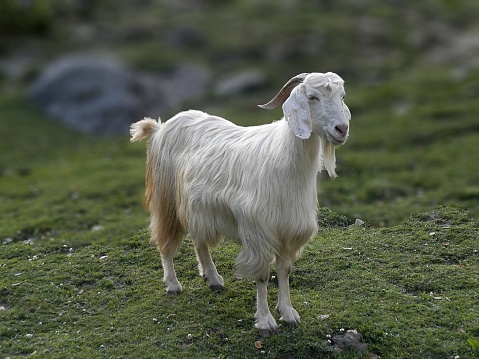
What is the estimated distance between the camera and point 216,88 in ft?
87.4

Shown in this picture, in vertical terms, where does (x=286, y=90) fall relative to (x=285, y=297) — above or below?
above

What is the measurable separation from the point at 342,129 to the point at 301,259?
9.83 feet

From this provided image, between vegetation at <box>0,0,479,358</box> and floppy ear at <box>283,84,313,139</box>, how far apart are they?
2.19 metres

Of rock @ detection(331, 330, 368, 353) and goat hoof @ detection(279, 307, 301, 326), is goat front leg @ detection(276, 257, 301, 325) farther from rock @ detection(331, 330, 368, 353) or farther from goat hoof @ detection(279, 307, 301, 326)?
rock @ detection(331, 330, 368, 353)

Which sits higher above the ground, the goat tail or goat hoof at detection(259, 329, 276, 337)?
the goat tail

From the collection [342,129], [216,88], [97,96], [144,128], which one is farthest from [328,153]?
[216,88]

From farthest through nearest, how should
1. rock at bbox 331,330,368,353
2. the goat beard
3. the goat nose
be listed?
rock at bbox 331,330,368,353
the goat beard
the goat nose

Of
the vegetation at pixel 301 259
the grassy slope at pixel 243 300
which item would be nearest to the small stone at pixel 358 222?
Result: the vegetation at pixel 301 259

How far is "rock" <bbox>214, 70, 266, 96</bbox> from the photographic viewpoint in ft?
85.1

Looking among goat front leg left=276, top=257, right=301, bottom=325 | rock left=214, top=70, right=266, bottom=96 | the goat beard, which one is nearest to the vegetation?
goat front leg left=276, top=257, right=301, bottom=325

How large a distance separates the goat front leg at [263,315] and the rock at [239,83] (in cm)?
1875

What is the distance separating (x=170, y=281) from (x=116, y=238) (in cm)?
243

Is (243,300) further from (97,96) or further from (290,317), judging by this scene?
(97,96)

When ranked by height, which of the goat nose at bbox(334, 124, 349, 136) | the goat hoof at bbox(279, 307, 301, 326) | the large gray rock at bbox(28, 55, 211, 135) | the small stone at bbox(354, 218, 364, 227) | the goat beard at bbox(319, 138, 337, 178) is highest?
the goat nose at bbox(334, 124, 349, 136)
